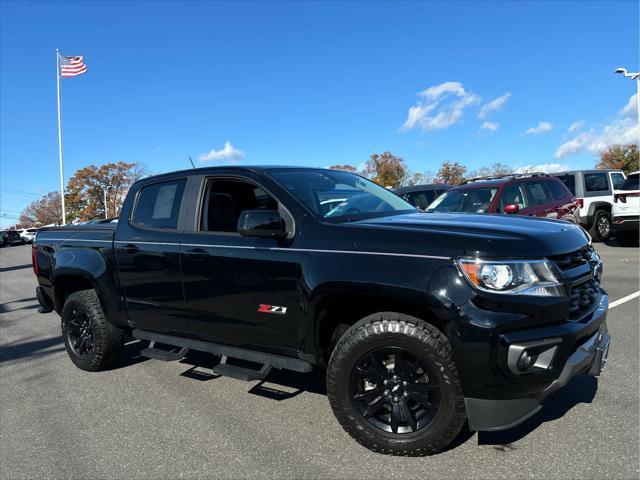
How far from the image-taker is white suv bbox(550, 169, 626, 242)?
14.0m

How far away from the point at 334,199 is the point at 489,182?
7.16 m

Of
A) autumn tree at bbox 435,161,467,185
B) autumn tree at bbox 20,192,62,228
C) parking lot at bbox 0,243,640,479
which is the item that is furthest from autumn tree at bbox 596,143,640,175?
autumn tree at bbox 20,192,62,228

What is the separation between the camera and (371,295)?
10.00 ft

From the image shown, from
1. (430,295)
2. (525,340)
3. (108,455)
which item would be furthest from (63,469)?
(525,340)

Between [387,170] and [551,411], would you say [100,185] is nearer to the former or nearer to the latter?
[387,170]

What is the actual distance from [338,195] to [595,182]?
1294 cm

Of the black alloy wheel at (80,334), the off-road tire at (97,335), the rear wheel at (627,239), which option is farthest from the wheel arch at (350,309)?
the rear wheel at (627,239)

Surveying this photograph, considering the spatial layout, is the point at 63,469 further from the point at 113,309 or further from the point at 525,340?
the point at 525,340

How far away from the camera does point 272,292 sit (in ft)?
11.4

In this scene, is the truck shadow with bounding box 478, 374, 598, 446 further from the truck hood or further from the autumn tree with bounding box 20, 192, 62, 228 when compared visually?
the autumn tree with bounding box 20, 192, 62, 228

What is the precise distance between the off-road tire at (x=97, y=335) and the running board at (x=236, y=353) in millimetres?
425

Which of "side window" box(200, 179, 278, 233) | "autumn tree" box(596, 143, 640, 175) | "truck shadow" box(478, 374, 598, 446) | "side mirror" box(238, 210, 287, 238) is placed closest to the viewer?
"truck shadow" box(478, 374, 598, 446)

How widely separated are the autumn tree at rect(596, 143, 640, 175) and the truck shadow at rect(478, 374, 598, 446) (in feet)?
195

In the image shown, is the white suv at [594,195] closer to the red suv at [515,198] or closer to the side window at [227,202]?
the red suv at [515,198]
